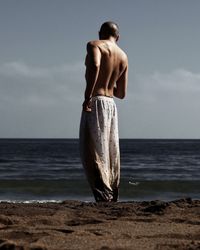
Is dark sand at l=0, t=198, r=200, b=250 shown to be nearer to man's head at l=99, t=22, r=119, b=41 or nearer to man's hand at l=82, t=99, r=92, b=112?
man's hand at l=82, t=99, r=92, b=112

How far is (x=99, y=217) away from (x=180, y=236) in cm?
102

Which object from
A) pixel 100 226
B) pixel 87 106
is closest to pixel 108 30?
pixel 87 106

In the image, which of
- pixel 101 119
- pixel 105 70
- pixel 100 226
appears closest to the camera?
pixel 100 226

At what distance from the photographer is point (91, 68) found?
6000 mm

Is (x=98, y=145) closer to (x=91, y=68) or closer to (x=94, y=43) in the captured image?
(x=91, y=68)

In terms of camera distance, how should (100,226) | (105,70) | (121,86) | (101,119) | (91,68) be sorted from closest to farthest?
(100,226), (91,68), (101,119), (105,70), (121,86)

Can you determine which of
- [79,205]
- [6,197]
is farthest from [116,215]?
[6,197]

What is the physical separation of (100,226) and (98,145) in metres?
1.68

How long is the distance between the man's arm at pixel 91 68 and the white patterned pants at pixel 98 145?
0.34 feet

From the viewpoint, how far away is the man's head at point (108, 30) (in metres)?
6.29

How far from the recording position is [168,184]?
1828 centimetres

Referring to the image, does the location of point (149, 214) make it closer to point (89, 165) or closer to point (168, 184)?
point (89, 165)

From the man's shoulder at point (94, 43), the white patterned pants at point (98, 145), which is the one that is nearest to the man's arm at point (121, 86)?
the white patterned pants at point (98, 145)

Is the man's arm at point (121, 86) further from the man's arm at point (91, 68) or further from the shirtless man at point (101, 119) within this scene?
the man's arm at point (91, 68)
